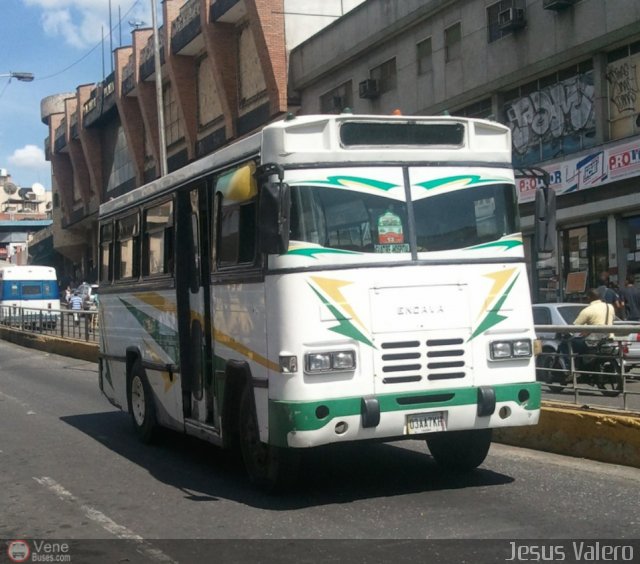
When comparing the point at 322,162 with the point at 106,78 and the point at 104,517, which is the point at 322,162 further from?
the point at 106,78

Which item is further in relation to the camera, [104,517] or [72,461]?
[72,461]

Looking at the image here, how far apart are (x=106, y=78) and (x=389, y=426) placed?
50139mm

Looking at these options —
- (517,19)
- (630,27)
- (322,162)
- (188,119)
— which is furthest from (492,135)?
(188,119)

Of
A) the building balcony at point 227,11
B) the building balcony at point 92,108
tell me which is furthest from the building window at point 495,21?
the building balcony at point 92,108

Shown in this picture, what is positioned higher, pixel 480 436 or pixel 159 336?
pixel 159 336

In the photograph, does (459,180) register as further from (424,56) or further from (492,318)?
(424,56)

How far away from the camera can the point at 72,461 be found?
9.61 meters

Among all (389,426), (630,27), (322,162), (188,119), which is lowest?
(389,426)

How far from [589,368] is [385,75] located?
22358 millimetres

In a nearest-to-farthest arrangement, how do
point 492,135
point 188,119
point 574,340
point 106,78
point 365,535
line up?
point 365,535
point 492,135
point 574,340
point 188,119
point 106,78

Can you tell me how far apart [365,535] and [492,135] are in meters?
3.62

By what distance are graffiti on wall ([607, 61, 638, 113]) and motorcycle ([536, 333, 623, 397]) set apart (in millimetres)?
13253

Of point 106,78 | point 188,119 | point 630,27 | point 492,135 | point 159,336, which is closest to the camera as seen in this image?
point 492,135

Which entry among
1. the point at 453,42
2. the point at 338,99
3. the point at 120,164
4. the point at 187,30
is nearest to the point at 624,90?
the point at 453,42
